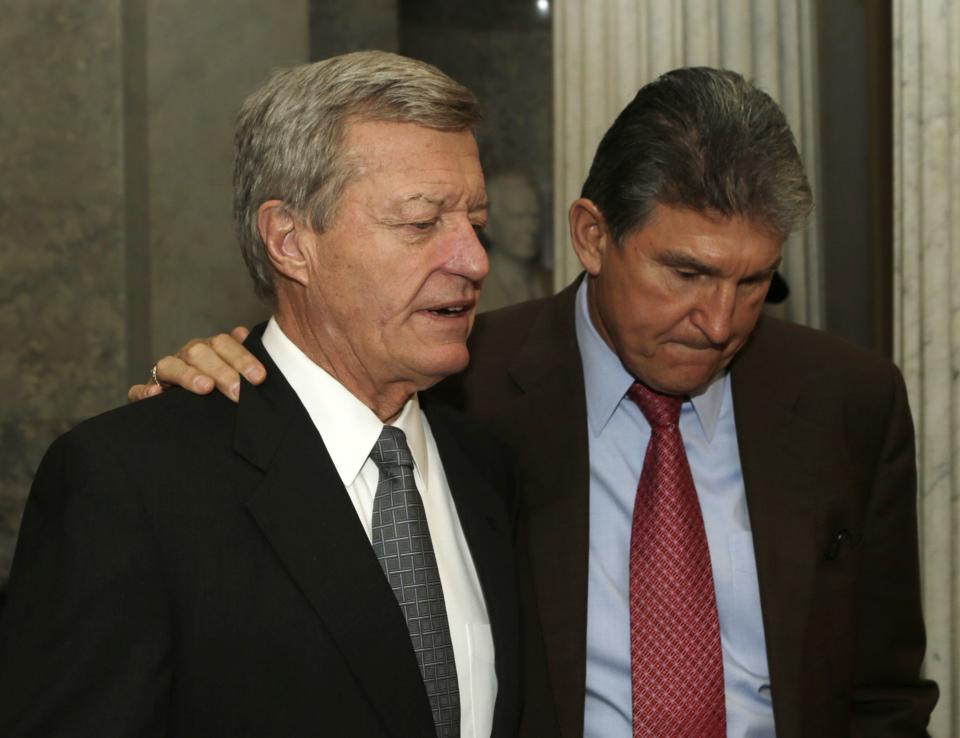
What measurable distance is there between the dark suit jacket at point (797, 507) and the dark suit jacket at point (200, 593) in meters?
0.51

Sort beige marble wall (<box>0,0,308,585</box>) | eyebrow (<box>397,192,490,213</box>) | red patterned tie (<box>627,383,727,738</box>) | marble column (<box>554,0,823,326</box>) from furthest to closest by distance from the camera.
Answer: beige marble wall (<box>0,0,308,585</box>)
marble column (<box>554,0,823,326</box>)
red patterned tie (<box>627,383,727,738</box>)
eyebrow (<box>397,192,490,213</box>)

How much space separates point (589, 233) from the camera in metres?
2.45

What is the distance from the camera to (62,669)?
1.52m

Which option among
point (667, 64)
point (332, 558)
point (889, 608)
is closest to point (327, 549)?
point (332, 558)

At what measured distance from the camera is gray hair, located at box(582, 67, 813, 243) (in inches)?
87.4

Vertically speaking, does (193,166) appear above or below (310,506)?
above

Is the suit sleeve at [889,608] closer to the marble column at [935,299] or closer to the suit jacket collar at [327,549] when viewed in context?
the marble column at [935,299]

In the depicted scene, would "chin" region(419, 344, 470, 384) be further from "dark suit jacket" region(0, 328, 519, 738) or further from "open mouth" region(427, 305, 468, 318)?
"dark suit jacket" region(0, 328, 519, 738)

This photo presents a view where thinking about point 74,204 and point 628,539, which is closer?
point 628,539

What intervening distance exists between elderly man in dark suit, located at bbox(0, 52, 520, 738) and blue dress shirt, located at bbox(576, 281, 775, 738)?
0.32 meters

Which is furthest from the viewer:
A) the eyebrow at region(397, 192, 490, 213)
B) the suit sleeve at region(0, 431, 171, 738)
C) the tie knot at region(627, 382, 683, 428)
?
the tie knot at region(627, 382, 683, 428)

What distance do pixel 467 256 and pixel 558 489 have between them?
0.62 meters

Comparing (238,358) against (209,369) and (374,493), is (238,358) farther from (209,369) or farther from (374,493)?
(374,493)

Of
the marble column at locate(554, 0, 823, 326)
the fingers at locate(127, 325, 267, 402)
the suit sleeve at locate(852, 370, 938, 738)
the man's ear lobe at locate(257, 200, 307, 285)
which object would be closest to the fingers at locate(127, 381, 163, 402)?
the fingers at locate(127, 325, 267, 402)
